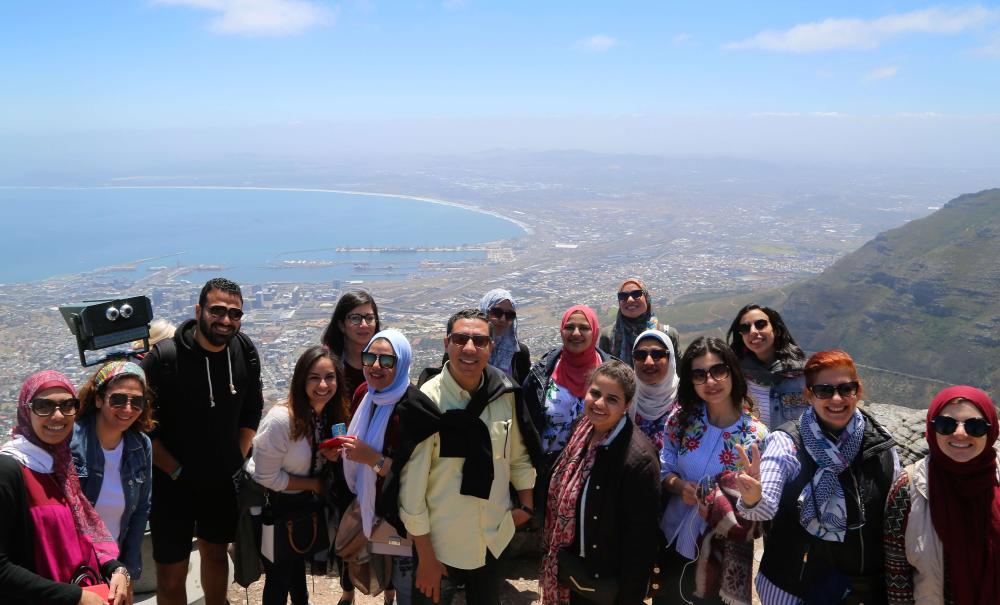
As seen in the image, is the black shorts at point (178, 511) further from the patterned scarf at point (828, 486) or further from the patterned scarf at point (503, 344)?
the patterned scarf at point (828, 486)

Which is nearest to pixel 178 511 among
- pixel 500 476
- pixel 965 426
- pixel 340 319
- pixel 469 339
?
pixel 340 319

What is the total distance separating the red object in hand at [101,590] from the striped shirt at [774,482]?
286 centimetres

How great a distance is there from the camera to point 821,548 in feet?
8.87

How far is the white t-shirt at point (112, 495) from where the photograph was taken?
2969mm

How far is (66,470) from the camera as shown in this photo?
8.83 feet

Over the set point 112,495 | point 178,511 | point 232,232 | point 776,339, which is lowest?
point 232,232

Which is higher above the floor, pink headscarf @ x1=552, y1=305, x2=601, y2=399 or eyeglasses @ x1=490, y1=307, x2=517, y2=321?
eyeglasses @ x1=490, y1=307, x2=517, y2=321

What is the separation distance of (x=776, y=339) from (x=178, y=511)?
396 centimetres

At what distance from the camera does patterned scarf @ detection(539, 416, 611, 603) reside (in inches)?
116

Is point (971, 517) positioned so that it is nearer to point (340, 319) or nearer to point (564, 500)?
point (564, 500)

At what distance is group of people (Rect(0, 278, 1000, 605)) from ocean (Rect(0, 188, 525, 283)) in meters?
58.8

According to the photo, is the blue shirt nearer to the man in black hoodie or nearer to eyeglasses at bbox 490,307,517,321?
the man in black hoodie

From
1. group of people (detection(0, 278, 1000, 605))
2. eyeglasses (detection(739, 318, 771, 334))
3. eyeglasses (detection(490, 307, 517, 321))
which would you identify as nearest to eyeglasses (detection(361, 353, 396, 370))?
group of people (detection(0, 278, 1000, 605))

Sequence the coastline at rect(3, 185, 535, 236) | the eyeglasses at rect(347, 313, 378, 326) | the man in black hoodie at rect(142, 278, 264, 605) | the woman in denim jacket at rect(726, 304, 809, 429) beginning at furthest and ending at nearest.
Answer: the coastline at rect(3, 185, 535, 236)
the eyeglasses at rect(347, 313, 378, 326)
the woman in denim jacket at rect(726, 304, 809, 429)
the man in black hoodie at rect(142, 278, 264, 605)
